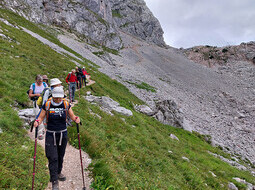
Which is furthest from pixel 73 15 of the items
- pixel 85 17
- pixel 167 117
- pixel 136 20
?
pixel 136 20

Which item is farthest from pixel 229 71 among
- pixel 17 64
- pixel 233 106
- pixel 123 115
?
pixel 17 64

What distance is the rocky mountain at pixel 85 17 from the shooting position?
169 ft

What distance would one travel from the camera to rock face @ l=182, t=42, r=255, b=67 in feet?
336

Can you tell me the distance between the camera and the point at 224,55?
10825 centimetres

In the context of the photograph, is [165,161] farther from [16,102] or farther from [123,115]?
[16,102]

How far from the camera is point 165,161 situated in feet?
32.7

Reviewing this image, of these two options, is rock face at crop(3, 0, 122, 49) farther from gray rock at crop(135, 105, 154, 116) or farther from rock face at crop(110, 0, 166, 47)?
gray rock at crop(135, 105, 154, 116)

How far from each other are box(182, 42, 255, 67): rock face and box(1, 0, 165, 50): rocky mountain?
48580mm

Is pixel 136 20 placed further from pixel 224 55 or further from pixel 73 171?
pixel 73 171

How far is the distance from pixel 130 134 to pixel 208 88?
55731mm

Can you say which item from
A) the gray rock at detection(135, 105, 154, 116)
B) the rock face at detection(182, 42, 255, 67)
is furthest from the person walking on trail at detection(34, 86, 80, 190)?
the rock face at detection(182, 42, 255, 67)

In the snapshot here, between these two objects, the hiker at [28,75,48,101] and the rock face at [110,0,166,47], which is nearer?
the hiker at [28,75,48,101]

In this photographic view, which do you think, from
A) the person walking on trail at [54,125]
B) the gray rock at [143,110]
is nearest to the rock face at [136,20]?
the gray rock at [143,110]

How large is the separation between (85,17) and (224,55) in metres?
96.1
